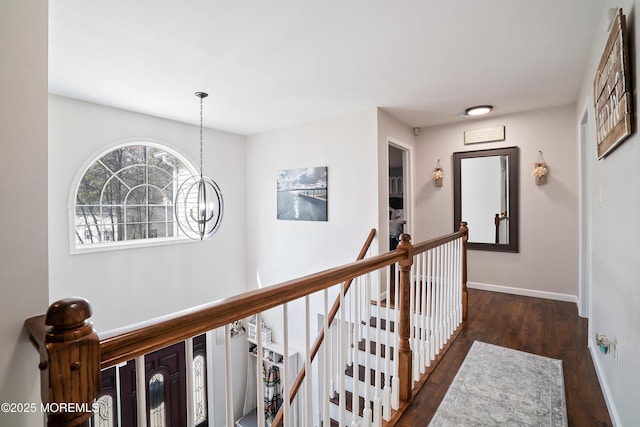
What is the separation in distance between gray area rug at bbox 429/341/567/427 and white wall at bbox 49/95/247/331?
138 inches

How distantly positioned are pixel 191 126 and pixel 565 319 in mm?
5174

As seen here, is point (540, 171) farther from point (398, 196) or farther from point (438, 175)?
point (398, 196)

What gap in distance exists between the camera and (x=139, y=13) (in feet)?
6.03

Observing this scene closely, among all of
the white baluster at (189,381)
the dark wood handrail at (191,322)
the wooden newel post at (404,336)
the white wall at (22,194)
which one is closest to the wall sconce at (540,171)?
the wooden newel post at (404,336)

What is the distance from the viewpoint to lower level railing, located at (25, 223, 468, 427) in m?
0.58

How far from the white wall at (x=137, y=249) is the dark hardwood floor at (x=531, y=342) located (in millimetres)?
3358

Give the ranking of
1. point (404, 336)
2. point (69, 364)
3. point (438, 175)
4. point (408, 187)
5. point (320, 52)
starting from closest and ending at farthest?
point (69, 364), point (404, 336), point (320, 52), point (438, 175), point (408, 187)

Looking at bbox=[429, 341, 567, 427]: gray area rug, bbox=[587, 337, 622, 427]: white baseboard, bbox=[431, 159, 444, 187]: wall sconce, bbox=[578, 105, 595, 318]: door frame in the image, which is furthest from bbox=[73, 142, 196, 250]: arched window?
bbox=[578, 105, 595, 318]: door frame

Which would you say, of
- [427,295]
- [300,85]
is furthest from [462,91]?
[427,295]

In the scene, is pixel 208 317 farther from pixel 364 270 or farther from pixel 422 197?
pixel 422 197

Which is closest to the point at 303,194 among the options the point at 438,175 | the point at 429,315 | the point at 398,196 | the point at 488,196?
the point at 438,175

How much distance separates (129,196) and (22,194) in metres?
3.19

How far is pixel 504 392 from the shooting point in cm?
199

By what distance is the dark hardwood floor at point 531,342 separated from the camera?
1.82m
